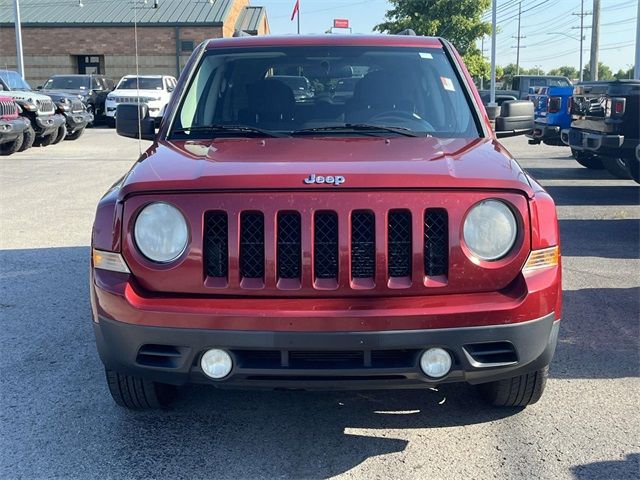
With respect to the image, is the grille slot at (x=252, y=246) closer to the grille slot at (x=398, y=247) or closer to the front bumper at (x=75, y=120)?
the grille slot at (x=398, y=247)

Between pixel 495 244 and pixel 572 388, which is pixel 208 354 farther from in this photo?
pixel 572 388

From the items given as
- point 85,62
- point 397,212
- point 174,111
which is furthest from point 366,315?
point 85,62

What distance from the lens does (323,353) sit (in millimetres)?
2889

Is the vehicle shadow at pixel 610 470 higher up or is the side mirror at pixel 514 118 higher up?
the side mirror at pixel 514 118

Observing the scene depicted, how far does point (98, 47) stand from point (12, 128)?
25.7 metres

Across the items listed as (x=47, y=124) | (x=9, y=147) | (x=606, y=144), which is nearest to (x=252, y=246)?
(x=606, y=144)

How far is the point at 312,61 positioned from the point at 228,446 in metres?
2.33

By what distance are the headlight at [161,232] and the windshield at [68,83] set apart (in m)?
24.0

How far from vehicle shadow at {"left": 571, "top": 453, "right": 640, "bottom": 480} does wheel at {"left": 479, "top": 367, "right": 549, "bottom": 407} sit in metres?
0.43

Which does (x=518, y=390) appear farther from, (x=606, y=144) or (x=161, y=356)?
(x=606, y=144)

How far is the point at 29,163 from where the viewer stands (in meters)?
14.9

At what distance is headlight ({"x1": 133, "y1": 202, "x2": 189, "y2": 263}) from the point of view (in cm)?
296

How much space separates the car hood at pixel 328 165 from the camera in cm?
295

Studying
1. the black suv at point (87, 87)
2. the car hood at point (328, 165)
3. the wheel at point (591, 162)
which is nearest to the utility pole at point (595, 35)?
the wheel at point (591, 162)
